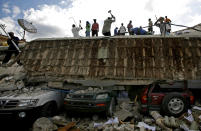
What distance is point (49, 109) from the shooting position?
17.0 ft

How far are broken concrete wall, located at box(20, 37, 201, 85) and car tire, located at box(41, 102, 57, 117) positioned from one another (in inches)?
83.1

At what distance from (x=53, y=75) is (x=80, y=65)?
167 cm

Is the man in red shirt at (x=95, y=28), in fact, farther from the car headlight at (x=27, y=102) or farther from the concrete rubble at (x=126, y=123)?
the car headlight at (x=27, y=102)

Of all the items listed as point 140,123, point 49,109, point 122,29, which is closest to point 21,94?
point 49,109

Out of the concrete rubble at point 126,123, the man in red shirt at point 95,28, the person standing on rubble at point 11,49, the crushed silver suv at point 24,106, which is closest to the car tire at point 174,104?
the concrete rubble at point 126,123

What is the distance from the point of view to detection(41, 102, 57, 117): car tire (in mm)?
4754

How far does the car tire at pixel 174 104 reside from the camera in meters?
5.04

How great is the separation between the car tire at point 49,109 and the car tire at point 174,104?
14.4ft

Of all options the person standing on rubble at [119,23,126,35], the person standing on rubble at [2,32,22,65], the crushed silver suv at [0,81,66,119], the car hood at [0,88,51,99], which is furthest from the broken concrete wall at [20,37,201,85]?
the person standing on rubble at [119,23,126,35]

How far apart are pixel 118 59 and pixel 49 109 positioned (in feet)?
14.1

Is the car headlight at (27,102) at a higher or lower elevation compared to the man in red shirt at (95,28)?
lower

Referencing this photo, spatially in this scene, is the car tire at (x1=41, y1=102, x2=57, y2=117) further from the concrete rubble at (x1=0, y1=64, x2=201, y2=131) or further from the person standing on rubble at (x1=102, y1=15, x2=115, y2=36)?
the person standing on rubble at (x1=102, y1=15, x2=115, y2=36)

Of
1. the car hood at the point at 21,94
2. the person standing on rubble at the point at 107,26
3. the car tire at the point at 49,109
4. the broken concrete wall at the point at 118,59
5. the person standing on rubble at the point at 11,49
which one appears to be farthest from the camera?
the person standing on rubble at the point at 107,26

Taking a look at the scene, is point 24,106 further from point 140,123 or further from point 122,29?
point 122,29
